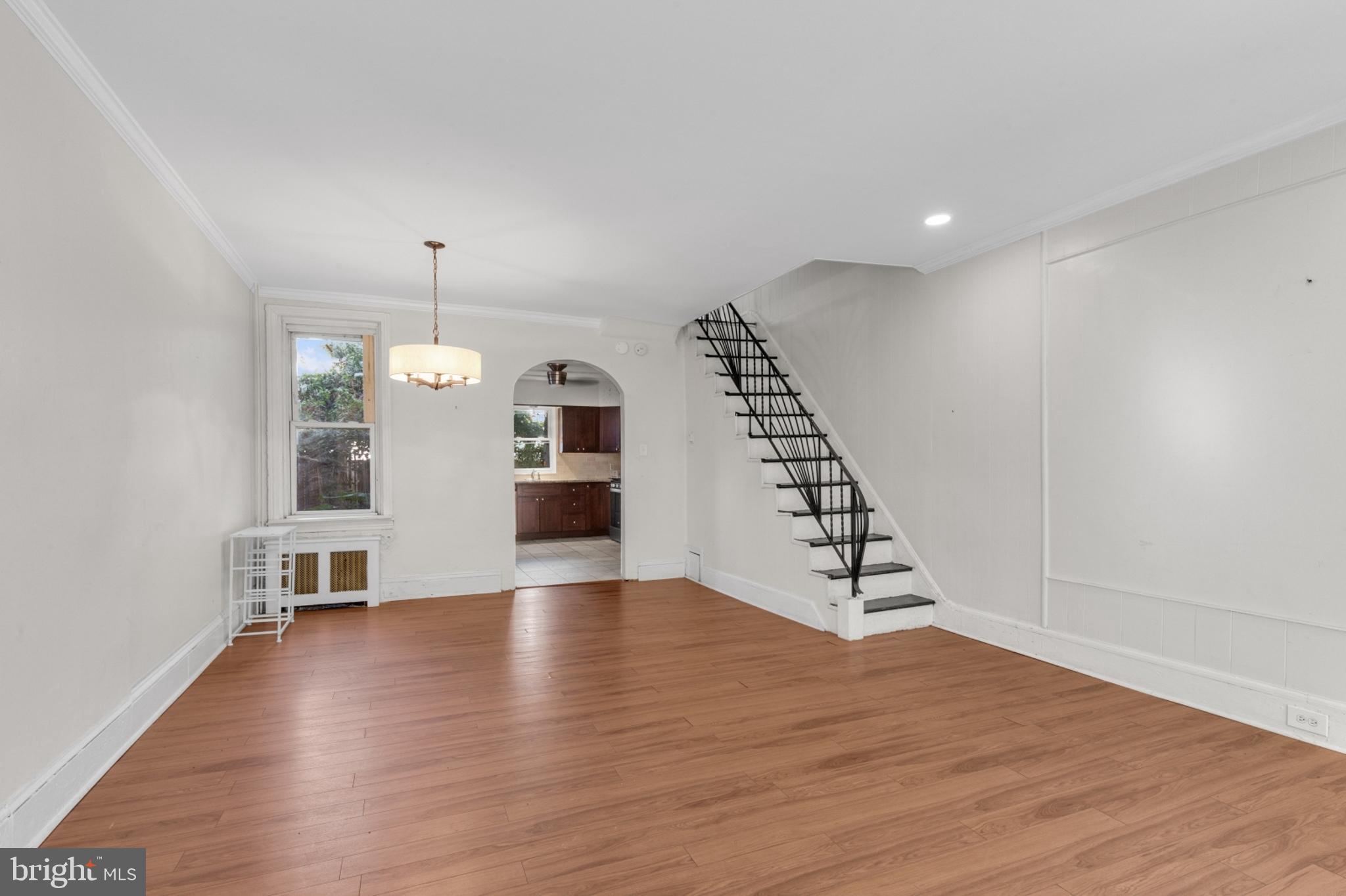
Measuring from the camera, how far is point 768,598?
209 inches

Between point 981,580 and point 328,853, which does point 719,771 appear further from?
point 981,580

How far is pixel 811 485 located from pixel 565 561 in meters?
3.87

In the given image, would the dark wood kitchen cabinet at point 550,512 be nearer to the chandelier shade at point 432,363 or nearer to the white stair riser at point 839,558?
the chandelier shade at point 432,363

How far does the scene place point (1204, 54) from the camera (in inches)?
89.0

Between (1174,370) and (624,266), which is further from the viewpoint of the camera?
(624,266)

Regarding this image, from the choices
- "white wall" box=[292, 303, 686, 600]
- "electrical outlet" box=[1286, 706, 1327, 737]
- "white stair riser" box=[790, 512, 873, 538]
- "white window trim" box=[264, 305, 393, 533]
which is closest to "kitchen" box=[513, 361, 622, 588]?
"white wall" box=[292, 303, 686, 600]

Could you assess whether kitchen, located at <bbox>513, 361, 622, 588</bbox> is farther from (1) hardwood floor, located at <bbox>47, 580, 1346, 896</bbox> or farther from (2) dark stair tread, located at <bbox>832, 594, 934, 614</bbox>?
(1) hardwood floor, located at <bbox>47, 580, 1346, 896</bbox>

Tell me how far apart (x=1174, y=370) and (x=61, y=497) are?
4.81 metres

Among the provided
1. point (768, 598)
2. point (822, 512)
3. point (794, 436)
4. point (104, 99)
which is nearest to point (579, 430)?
point (794, 436)

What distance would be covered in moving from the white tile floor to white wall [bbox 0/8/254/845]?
3.47m

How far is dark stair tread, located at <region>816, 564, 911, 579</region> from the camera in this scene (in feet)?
15.4

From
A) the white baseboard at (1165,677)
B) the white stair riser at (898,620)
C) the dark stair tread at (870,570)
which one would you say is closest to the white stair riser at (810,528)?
the dark stair tread at (870,570)

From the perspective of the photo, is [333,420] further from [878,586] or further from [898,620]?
[898,620]

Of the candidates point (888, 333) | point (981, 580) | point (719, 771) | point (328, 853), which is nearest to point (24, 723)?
point (328, 853)
